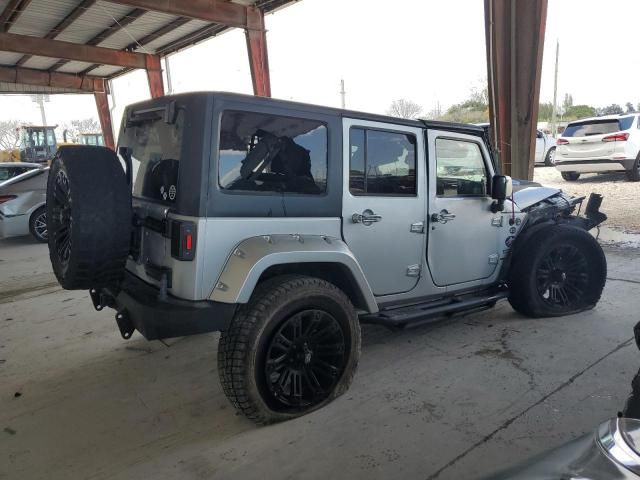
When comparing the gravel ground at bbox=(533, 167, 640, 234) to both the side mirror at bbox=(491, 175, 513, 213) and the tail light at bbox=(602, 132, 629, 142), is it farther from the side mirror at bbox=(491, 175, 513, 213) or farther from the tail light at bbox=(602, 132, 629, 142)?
the side mirror at bbox=(491, 175, 513, 213)

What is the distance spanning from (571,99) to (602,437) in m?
57.5

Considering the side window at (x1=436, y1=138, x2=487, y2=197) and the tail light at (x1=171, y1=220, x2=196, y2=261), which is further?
the side window at (x1=436, y1=138, x2=487, y2=197)

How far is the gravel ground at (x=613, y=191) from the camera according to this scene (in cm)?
857

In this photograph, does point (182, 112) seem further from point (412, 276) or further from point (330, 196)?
point (412, 276)

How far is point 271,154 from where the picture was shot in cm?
279

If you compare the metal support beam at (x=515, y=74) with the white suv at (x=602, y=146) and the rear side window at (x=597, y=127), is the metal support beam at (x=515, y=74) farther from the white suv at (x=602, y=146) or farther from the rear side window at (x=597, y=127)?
the rear side window at (x=597, y=127)

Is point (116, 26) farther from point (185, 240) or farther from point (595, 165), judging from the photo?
point (185, 240)

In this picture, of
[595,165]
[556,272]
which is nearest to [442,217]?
[556,272]

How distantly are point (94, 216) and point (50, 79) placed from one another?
2257 centimetres

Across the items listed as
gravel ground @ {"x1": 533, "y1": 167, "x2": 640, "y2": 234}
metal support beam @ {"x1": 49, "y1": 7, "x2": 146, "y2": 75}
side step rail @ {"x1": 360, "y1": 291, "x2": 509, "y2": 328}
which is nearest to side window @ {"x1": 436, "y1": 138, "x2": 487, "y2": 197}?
side step rail @ {"x1": 360, "y1": 291, "x2": 509, "y2": 328}

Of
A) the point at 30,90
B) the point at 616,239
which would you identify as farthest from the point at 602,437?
the point at 30,90

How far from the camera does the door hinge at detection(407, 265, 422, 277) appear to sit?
3520 mm

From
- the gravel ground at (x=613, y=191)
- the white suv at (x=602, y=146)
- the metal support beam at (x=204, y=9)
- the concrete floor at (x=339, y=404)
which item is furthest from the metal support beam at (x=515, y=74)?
the metal support beam at (x=204, y=9)

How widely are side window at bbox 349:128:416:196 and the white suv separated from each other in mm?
10345
